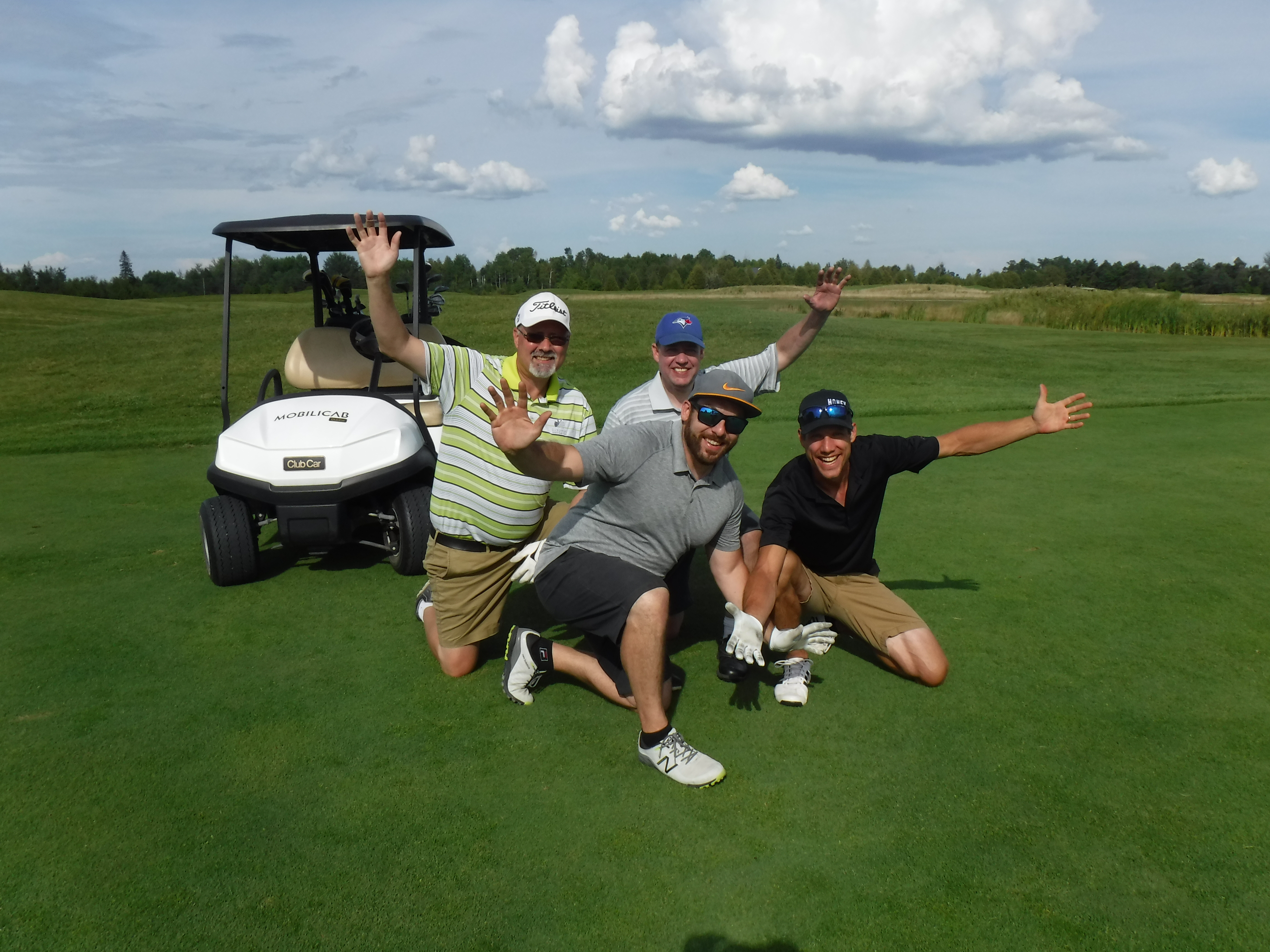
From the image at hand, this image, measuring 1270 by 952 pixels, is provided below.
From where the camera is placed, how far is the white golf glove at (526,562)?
4023mm

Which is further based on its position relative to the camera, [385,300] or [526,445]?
[385,300]

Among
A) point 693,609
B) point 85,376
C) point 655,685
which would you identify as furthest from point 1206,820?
point 85,376

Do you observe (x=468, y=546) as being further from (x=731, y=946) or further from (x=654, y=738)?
(x=731, y=946)

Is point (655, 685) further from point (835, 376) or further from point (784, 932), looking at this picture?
point (835, 376)

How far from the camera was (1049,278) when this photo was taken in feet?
270

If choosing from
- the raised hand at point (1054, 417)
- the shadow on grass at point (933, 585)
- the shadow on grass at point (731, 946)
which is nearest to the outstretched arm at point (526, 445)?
the shadow on grass at point (731, 946)

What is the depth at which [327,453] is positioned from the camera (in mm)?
4938

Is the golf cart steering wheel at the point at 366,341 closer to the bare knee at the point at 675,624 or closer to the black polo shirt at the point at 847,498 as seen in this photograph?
the bare knee at the point at 675,624

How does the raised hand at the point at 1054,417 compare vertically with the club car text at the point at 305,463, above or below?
above

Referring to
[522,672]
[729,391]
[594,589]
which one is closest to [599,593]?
[594,589]

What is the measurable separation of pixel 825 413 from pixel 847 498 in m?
0.43

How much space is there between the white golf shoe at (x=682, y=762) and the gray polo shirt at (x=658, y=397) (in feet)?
4.20

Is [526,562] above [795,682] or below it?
above

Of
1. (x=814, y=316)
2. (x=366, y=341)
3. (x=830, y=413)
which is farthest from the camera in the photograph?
(x=366, y=341)
